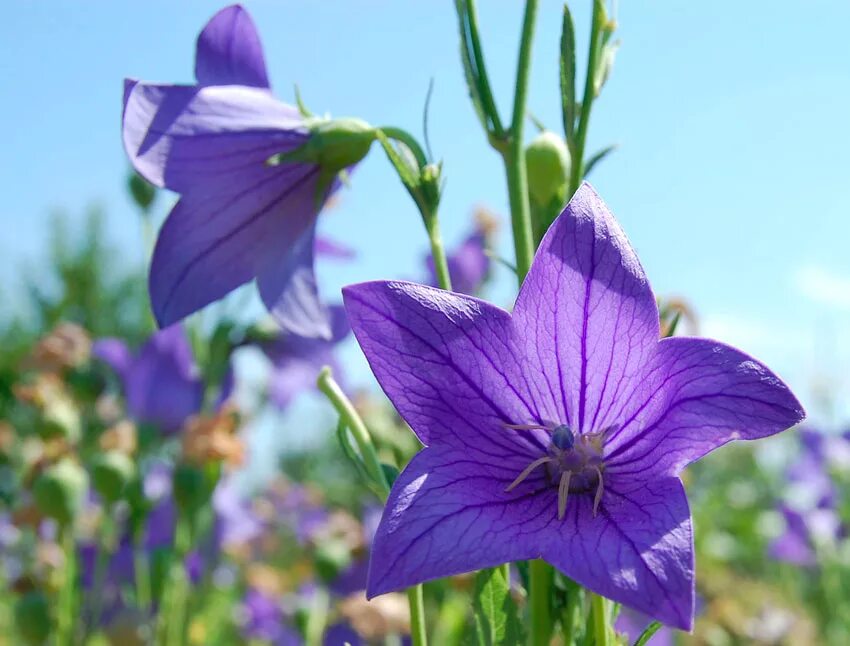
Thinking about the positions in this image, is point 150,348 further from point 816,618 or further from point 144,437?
point 816,618

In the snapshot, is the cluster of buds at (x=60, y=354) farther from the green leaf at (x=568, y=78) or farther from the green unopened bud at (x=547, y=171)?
the green leaf at (x=568, y=78)

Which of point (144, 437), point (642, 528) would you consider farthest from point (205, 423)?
point (642, 528)

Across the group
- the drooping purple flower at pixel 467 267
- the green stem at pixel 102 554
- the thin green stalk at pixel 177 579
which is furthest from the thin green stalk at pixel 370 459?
the drooping purple flower at pixel 467 267

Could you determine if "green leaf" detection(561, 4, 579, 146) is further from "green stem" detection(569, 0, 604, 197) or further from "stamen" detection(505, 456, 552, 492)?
"stamen" detection(505, 456, 552, 492)

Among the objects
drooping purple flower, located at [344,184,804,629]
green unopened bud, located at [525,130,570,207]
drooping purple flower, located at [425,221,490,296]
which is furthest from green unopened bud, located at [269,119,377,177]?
drooping purple flower, located at [425,221,490,296]

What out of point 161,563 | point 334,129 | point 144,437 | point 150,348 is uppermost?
point 334,129

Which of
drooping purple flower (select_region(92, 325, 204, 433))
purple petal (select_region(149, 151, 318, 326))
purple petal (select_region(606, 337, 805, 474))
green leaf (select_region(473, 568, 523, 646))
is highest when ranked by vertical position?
purple petal (select_region(149, 151, 318, 326))
